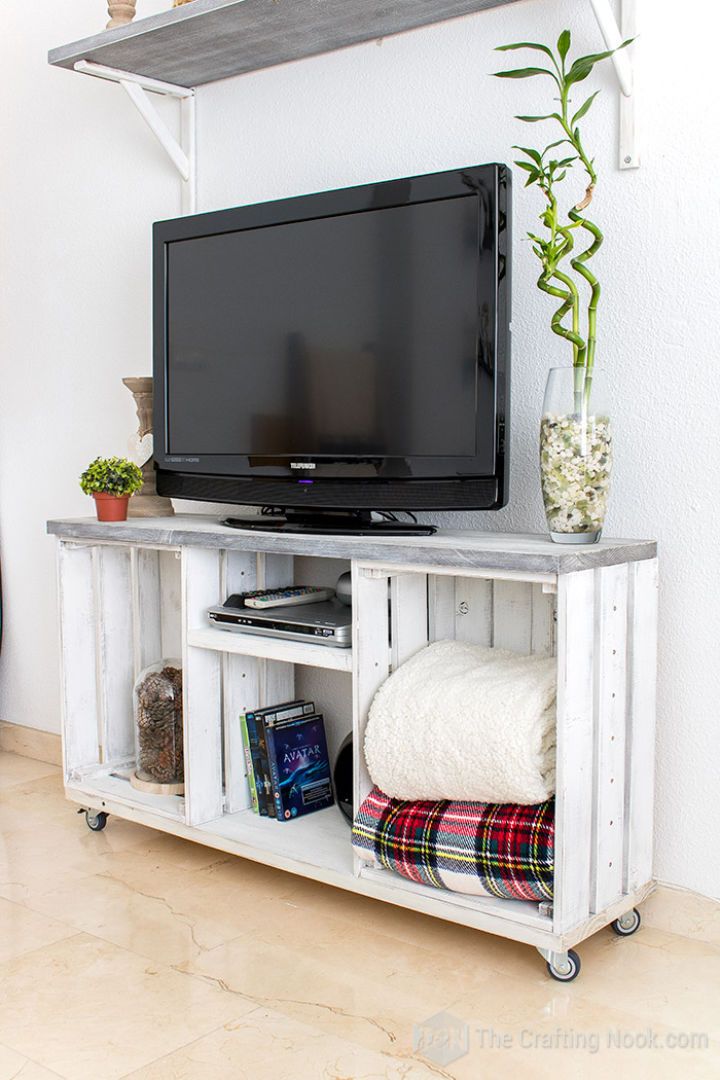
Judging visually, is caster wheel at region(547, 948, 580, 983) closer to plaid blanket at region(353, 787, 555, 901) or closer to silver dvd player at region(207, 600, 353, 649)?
plaid blanket at region(353, 787, 555, 901)

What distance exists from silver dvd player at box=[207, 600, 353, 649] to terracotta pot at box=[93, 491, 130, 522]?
0.31 meters

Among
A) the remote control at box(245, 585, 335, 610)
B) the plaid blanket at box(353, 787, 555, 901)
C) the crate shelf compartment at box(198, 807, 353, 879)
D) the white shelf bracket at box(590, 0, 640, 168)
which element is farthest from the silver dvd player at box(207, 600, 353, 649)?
the white shelf bracket at box(590, 0, 640, 168)

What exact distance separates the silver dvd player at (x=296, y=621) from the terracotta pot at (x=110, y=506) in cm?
31

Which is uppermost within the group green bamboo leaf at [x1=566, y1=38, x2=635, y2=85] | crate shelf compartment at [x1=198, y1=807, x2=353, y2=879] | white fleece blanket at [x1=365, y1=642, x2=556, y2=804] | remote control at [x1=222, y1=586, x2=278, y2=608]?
green bamboo leaf at [x1=566, y1=38, x2=635, y2=85]

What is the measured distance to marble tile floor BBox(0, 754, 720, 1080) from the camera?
149 centimetres

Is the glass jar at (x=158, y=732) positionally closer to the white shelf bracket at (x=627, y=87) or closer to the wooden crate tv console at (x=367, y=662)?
the wooden crate tv console at (x=367, y=662)

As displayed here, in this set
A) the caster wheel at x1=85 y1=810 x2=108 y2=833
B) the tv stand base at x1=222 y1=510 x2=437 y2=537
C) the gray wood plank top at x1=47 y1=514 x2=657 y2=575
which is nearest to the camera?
the gray wood plank top at x1=47 y1=514 x2=657 y2=575

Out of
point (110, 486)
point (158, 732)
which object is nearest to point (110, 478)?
point (110, 486)

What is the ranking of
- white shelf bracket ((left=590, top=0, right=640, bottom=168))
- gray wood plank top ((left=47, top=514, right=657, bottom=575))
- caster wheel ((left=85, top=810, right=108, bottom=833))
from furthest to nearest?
caster wheel ((left=85, top=810, right=108, bottom=833)) < white shelf bracket ((left=590, top=0, right=640, bottom=168)) < gray wood plank top ((left=47, top=514, right=657, bottom=575))

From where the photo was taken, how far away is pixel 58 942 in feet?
6.11

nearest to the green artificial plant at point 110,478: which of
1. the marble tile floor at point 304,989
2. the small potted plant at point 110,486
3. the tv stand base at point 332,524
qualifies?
the small potted plant at point 110,486

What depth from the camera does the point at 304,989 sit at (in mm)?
1679

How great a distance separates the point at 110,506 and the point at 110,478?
2.2 inches

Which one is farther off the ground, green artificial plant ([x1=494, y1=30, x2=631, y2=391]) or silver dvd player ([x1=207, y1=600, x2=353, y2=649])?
green artificial plant ([x1=494, y1=30, x2=631, y2=391])
